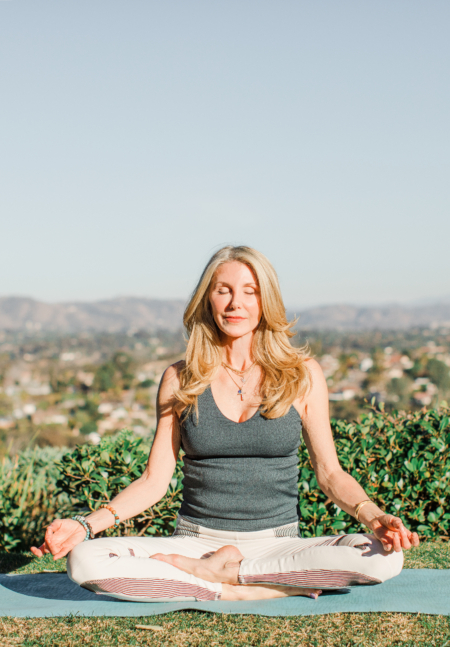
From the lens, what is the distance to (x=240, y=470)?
2.71 m

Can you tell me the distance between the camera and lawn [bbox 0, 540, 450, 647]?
226 centimetres

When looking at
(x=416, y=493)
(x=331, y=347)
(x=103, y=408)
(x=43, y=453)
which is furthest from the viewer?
(x=331, y=347)

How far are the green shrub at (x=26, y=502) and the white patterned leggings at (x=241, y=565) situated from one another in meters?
1.82

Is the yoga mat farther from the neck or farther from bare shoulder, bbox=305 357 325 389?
the neck

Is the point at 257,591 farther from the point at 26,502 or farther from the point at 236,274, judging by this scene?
the point at 26,502

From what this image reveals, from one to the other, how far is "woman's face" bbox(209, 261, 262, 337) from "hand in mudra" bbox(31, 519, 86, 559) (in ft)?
3.81

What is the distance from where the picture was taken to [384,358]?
101 feet

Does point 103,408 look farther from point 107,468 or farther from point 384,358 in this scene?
point 107,468

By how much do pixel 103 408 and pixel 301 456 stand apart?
30888mm

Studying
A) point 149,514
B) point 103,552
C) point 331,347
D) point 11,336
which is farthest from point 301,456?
point 11,336

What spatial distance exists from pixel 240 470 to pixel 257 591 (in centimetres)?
A: 55

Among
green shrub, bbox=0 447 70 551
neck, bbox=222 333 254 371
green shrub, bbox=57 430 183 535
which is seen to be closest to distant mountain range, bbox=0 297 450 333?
green shrub, bbox=0 447 70 551

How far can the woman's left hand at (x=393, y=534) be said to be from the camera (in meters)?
2.30

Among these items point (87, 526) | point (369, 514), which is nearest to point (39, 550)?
point (87, 526)
